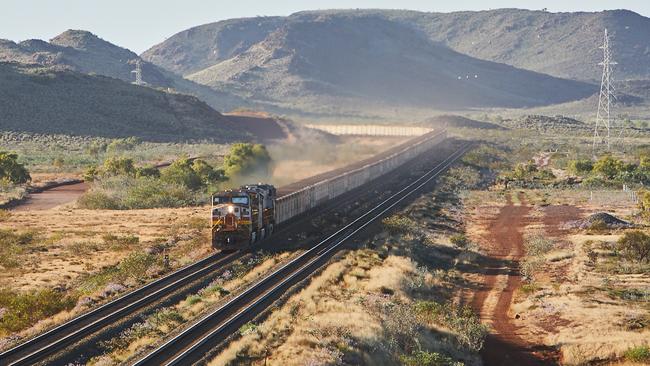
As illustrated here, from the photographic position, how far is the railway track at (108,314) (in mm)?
22875

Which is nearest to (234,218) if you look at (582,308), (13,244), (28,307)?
(28,307)

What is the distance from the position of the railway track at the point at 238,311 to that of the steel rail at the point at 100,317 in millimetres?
3462

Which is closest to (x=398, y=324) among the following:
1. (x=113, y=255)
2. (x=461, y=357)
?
(x=461, y=357)

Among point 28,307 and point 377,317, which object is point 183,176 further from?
point 377,317

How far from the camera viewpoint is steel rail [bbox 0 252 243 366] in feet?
75.1

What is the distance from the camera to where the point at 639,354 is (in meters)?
24.6

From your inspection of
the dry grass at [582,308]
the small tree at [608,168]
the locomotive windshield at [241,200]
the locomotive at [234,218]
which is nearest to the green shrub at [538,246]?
the dry grass at [582,308]

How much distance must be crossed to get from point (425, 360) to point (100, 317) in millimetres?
12235

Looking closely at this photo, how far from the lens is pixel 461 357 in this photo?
2584cm

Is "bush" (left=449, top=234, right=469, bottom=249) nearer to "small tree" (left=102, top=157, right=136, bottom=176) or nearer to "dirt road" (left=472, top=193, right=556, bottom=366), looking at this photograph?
"dirt road" (left=472, top=193, right=556, bottom=366)

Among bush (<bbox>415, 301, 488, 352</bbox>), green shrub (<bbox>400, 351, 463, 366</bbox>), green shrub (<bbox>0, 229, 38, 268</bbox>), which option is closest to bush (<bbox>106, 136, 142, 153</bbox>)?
green shrub (<bbox>0, 229, 38, 268</bbox>)

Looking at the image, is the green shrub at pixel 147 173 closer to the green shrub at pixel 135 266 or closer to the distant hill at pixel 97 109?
the green shrub at pixel 135 266

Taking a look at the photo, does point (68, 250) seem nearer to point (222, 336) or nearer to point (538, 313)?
point (222, 336)

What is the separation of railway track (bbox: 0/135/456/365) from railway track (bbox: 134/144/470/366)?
10.1 ft
